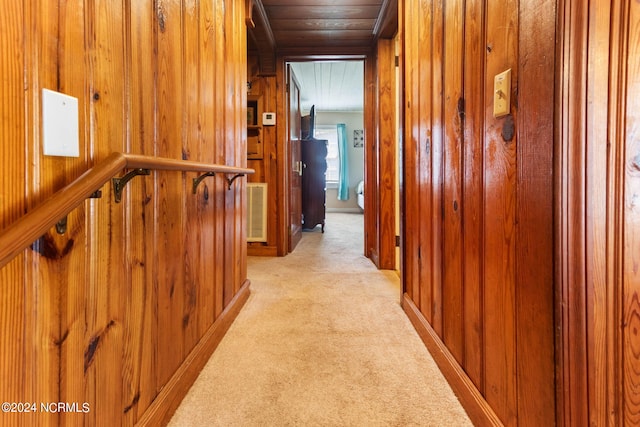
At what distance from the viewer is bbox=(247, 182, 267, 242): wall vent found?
324cm

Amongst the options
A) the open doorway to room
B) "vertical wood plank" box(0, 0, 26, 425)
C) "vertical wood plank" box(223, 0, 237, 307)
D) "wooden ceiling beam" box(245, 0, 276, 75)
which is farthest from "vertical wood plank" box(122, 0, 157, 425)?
the open doorway to room

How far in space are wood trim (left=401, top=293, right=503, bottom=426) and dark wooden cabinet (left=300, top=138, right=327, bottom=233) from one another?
335cm

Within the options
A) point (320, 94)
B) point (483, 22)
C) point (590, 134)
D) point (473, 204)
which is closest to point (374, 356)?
point (473, 204)

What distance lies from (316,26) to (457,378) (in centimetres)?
278

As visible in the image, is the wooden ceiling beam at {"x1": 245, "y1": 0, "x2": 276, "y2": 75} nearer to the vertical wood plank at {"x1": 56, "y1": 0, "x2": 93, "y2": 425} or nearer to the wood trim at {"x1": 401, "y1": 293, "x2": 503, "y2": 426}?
the vertical wood plank at {"x1": 56, "y1": 0, "x2": 93, "y2": 425}

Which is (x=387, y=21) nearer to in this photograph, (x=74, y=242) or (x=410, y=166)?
(x=410, y=166)

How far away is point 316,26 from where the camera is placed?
2.80m

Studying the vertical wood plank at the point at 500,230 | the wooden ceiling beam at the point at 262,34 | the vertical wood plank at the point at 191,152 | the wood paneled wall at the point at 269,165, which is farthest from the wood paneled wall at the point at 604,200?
the wood paneled wall at the point at 269,165

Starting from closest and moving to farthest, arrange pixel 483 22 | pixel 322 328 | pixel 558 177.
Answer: pixel 558 177 < pixel 483 22 < pixel 322 328

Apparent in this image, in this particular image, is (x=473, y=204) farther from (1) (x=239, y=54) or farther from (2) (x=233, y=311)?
(1) (x=239, y=54)

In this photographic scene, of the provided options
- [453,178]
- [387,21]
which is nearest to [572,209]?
[453,178]

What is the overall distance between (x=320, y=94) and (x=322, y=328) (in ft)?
17.3

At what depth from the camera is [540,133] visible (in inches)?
27.0

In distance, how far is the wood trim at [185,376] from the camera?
957 millimetres
